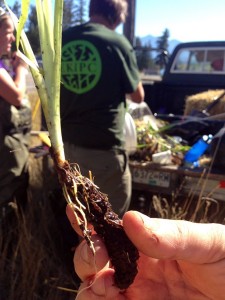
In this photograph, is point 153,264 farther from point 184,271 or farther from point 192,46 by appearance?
point 192,46

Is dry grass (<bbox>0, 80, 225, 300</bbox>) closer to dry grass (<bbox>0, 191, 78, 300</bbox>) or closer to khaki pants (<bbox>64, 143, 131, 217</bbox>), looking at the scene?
dry grass (<bbox>0, 191, 78, 300</bbox>)

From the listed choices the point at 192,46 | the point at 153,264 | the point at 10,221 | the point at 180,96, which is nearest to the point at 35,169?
the point at 10,221

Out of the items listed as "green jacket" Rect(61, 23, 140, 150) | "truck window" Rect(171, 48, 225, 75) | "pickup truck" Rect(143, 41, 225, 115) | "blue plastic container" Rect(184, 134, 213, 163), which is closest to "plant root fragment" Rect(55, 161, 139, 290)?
"green jacket" Rect(61, 23, 140, 150)

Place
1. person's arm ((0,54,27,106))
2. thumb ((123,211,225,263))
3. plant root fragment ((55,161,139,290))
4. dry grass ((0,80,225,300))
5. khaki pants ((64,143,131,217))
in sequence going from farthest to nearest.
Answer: khaki pants ((64,143,131,217)), person's arm ((0,54,27,106)), dry grass ((0,80,225,300)), plant root fragment ((55,161,139,290)), thumb ((123,211,225,263))

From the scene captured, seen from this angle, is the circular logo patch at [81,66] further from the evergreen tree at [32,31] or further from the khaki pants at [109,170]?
the khaki pants at [109,170]

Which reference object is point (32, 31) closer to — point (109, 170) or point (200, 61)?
point (109, 170)
